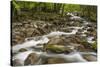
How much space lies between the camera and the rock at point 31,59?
1.95 m

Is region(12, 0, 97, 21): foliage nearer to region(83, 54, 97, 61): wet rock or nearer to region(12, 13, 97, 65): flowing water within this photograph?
region(12, 13, 97, 65): flowing water

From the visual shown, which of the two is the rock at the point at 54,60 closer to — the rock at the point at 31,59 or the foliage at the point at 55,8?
the rock at the point at 31,59

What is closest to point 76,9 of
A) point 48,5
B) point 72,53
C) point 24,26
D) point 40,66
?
point 48,5

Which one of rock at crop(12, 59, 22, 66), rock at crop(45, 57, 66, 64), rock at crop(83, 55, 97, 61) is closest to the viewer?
rock at crop(12, 59, 22, 66)

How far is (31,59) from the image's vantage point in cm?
197

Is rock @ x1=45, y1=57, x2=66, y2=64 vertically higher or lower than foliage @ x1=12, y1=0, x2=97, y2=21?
lower

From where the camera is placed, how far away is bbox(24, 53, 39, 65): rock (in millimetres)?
1952

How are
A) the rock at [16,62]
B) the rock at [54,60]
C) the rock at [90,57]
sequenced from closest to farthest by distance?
1. the rock at [16,62]
2. the rock at [54,60]
3. the rock at [90,57]

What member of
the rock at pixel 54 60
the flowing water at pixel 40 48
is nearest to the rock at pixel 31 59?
the flowing water at pixel 40 48

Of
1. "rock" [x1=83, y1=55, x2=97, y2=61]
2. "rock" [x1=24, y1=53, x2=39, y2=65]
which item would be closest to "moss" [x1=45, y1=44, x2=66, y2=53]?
"rock" [x1=24, y1=53, x2=39, y2=65]

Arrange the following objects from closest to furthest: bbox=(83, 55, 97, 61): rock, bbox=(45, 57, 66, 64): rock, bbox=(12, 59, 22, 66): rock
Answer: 1. bbox=(12, 59, 22, 66): rock
2. bbox=(45, 57, 66, 64): rock
3. bbox=(83, 55, 97, 61): rock

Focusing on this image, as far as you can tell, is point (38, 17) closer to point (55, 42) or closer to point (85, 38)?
point (55, 42)

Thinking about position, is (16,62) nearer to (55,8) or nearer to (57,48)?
(57,48)

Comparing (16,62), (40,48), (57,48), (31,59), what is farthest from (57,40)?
(16,62)
